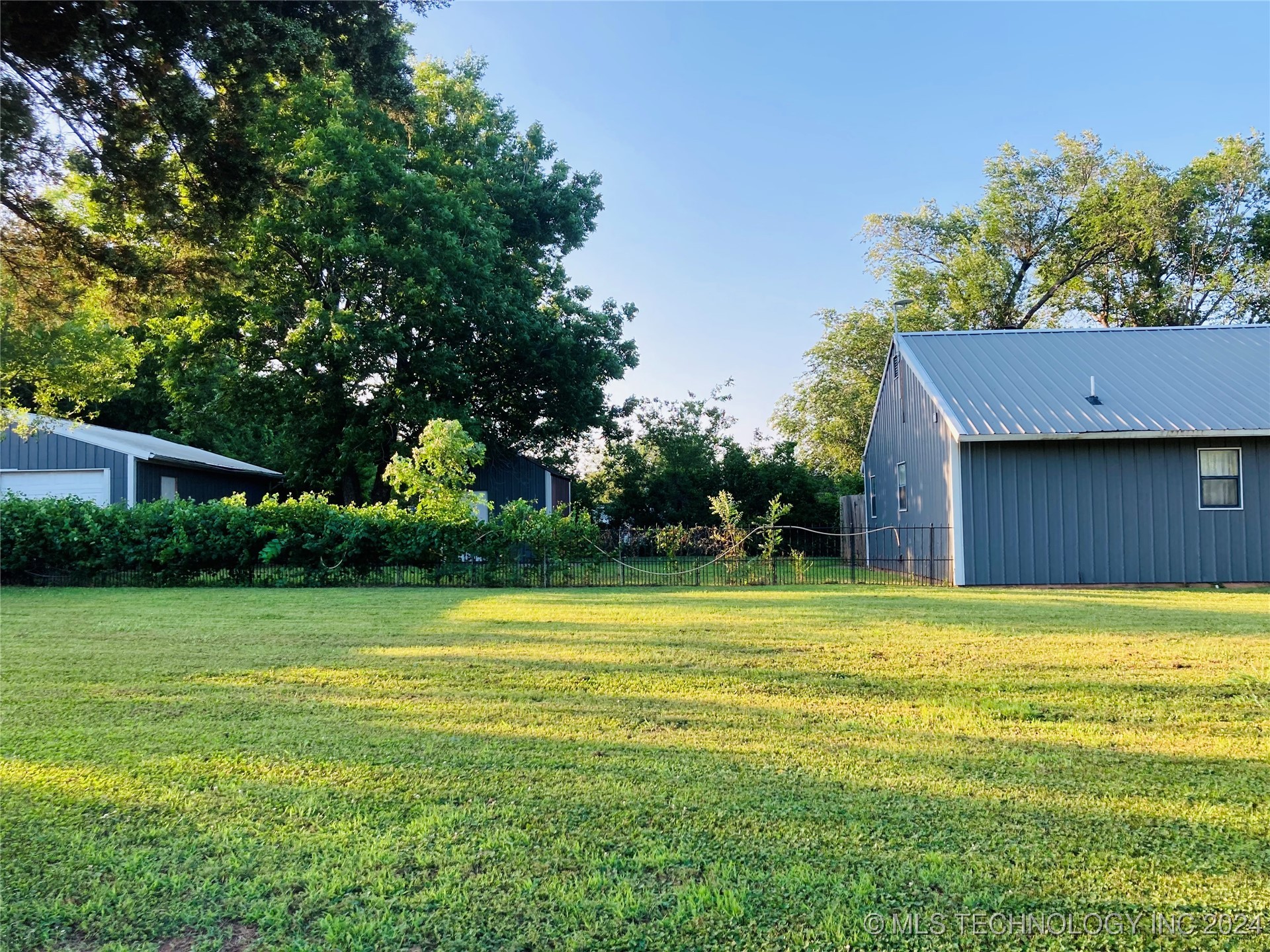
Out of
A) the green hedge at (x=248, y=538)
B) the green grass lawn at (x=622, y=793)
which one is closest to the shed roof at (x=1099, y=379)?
the green grass lawn at (x=622, y=793)

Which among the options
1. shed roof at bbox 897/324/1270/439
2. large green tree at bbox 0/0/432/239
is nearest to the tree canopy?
large green tree at bbox 0/0/432/239

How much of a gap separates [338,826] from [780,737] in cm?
215

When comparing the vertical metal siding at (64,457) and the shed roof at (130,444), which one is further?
the vertical metal siding at (64,457)

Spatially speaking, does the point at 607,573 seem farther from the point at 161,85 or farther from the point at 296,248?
the point at 296,248

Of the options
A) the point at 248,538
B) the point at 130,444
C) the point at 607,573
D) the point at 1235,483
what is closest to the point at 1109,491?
the point at 1235,483

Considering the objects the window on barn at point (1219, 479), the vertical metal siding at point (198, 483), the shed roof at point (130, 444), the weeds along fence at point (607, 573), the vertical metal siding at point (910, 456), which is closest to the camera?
the window on barn at point (1219, 479)

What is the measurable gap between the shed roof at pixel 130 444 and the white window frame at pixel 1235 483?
21.8 metres

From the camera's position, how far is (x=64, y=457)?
17.2 m

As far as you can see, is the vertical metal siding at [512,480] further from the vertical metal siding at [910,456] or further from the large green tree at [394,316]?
the vertical metal siding at [910,456]

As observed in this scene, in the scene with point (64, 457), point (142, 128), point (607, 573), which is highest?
point (142, 128)

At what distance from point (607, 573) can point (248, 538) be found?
21.9 ft

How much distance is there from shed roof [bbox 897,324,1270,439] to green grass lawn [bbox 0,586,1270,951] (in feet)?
24.0

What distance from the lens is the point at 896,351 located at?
16.9 metres

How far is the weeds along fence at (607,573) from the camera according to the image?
43.8ft
